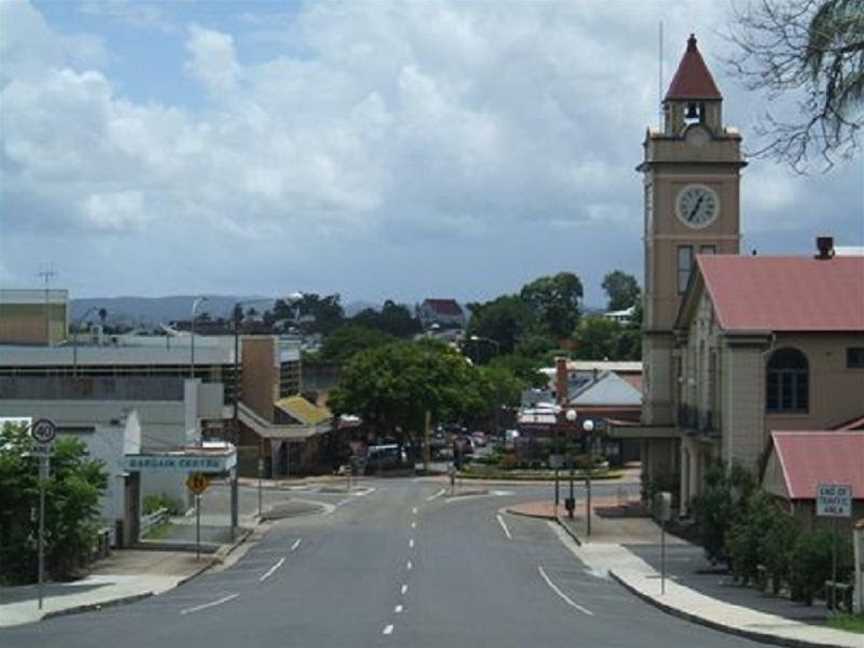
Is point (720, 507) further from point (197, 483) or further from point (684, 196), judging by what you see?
point (684, 196)

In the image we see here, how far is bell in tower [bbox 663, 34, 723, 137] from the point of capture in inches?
2800

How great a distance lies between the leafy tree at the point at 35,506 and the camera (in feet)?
134

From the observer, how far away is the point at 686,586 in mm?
41594

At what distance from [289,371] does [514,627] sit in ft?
291

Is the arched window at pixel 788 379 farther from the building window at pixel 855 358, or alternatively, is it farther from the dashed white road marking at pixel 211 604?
the dashed white road marking at pixel 211 604

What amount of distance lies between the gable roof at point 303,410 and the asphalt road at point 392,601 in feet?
118

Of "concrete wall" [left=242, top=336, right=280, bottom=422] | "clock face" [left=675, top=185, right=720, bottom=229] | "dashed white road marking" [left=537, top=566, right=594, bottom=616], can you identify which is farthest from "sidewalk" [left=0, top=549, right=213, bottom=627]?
"concrete wall" [left=242, top=336, right=280, bottom=422]

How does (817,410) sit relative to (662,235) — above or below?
below

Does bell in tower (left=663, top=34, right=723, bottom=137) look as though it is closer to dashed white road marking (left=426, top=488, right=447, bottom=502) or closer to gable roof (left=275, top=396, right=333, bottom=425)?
dashed white road marking (left=426, top=488, right=447, bottom=502)

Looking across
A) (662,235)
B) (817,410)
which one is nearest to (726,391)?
(817,410)

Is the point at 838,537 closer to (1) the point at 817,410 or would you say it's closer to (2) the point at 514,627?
(2) the point at 514,627

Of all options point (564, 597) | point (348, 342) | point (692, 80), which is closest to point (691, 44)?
point (692, 80)

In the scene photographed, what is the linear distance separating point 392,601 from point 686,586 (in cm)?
858

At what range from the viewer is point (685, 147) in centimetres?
7094
